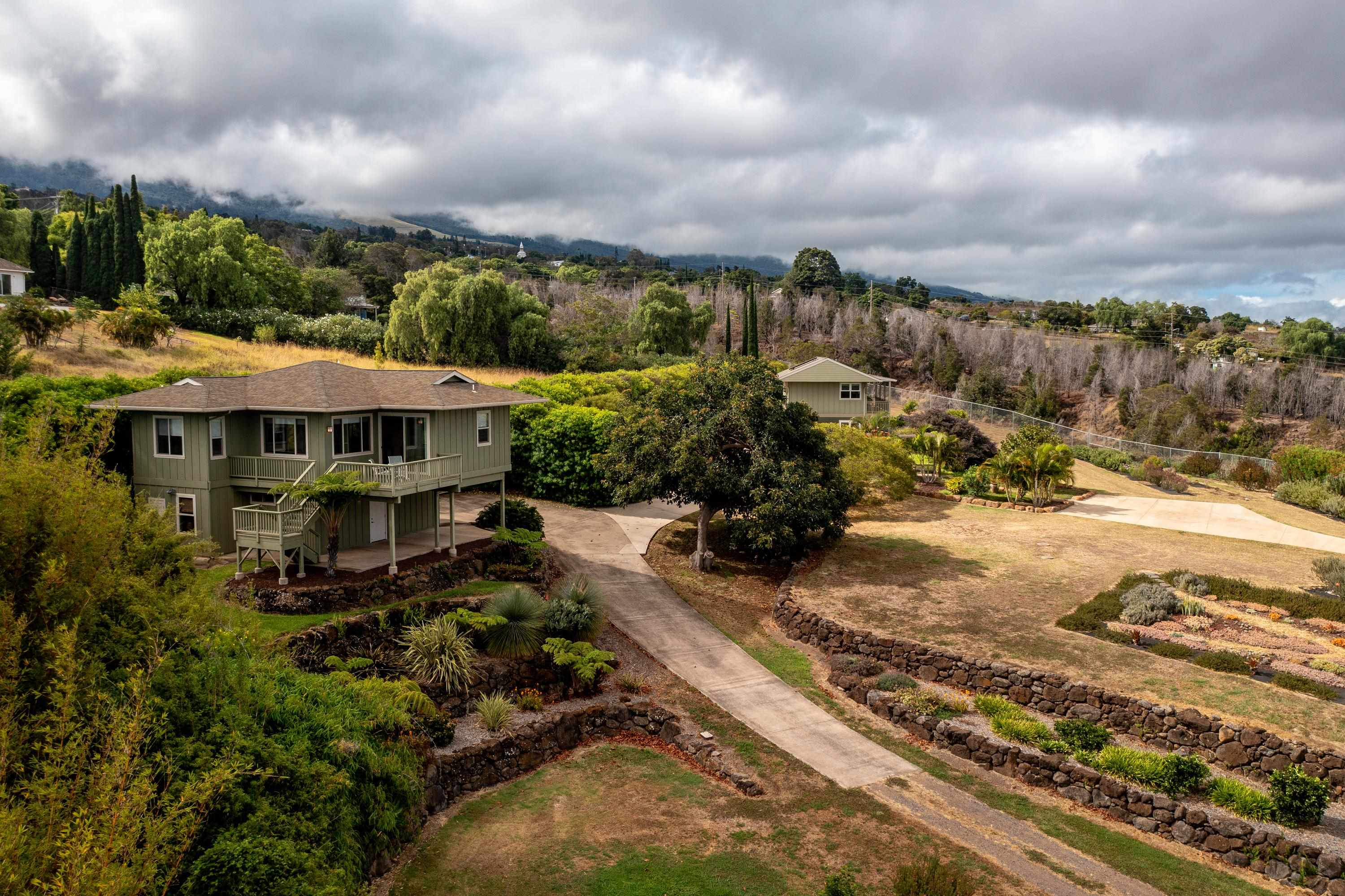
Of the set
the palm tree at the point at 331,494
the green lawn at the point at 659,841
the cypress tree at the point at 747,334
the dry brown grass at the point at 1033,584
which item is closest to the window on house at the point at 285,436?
the palm tree at the point at 331,494

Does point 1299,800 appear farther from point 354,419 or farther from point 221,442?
point 221,442

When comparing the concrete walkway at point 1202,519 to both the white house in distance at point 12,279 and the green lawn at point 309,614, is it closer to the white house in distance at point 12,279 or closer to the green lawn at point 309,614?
the green lawn at point 309,614

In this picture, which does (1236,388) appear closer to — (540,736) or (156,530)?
(540,736)

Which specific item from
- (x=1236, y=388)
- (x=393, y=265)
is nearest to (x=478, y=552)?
(x=1236, y=388)

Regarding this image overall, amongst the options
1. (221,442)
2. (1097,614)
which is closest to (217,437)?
(221,442)

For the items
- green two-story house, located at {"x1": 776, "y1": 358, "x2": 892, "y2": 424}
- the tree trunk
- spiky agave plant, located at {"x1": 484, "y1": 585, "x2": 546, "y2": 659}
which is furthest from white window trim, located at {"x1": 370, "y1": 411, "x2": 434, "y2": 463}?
green two-story house, located at {"x1": 776, "y1": 358, "x2": 892, "y2": 424}

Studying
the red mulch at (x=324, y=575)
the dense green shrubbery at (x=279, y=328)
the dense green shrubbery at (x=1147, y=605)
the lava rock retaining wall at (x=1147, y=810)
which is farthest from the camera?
the dense green shrubbery at (x=279, y=328)
